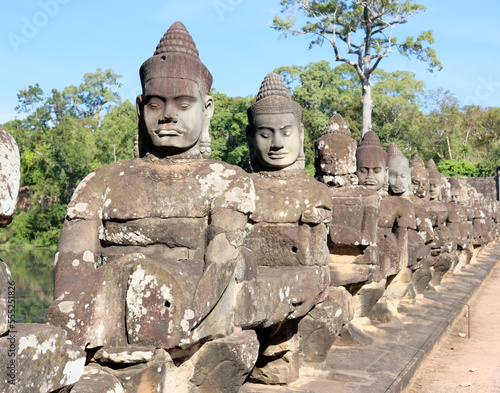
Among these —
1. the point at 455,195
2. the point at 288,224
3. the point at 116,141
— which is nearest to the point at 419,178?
the point at 455,195

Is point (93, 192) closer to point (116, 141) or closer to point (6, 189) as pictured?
point (6, 189)

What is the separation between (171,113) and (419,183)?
786 cm

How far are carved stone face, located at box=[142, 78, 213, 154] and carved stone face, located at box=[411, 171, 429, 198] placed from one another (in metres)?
7.62

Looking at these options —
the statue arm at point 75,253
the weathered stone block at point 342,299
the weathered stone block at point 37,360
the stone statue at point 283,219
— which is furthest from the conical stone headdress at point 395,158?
the weathered stone block at point 37,360

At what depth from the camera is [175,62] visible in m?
3.84

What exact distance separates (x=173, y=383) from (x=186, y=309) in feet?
1.64

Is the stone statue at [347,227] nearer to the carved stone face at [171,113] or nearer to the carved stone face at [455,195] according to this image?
the carved stone face at [171,113]

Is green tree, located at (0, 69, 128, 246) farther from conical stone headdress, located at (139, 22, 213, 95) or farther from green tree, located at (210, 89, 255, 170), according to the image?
conical stone headdress, located at (139, 22, 213, 95)

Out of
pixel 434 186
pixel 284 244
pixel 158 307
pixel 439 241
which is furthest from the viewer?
pixel 434 186

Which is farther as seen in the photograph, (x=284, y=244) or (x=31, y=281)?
(x=31, y=281)

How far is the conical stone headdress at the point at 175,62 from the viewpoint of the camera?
151 inches

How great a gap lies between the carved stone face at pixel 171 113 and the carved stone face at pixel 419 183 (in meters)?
7.62

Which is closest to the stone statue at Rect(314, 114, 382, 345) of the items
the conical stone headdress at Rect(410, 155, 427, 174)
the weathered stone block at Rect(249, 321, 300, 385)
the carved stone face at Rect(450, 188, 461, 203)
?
the weathered stone block at Rect(249, 321, 300, 385)

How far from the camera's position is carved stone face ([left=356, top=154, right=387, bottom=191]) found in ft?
25.4
